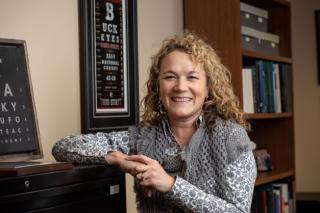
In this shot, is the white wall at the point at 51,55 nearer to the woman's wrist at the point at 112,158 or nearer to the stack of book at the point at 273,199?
the woman's wrist at the point at 112,158

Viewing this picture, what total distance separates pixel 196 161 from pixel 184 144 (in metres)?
0.08

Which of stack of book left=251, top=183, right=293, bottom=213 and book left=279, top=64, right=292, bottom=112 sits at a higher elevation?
book left=279, top=64, right=292, bottom=112

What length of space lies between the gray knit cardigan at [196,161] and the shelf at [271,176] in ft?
3.48

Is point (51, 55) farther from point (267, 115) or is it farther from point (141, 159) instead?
point (267, 115)

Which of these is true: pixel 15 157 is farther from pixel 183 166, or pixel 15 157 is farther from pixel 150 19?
pixel 150 19

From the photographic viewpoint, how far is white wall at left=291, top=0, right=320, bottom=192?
3.68 m

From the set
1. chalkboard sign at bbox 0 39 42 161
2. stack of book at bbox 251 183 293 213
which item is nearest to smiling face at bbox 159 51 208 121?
chalkboard sign at bbox 0 39 42 161

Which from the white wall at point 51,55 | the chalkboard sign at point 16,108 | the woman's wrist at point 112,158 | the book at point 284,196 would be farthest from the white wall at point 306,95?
the chalkboard sign at point 16,108

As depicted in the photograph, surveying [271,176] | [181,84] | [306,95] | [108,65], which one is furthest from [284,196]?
[181,84]

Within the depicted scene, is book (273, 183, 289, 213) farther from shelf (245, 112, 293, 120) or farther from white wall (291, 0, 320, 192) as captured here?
white wall (291, 0, 320, 192)

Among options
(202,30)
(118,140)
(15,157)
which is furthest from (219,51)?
(15,157)

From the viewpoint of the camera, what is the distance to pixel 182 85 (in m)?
1.49

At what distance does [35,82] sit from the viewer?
1770mm

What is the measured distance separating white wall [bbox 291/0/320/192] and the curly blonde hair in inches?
86.7
